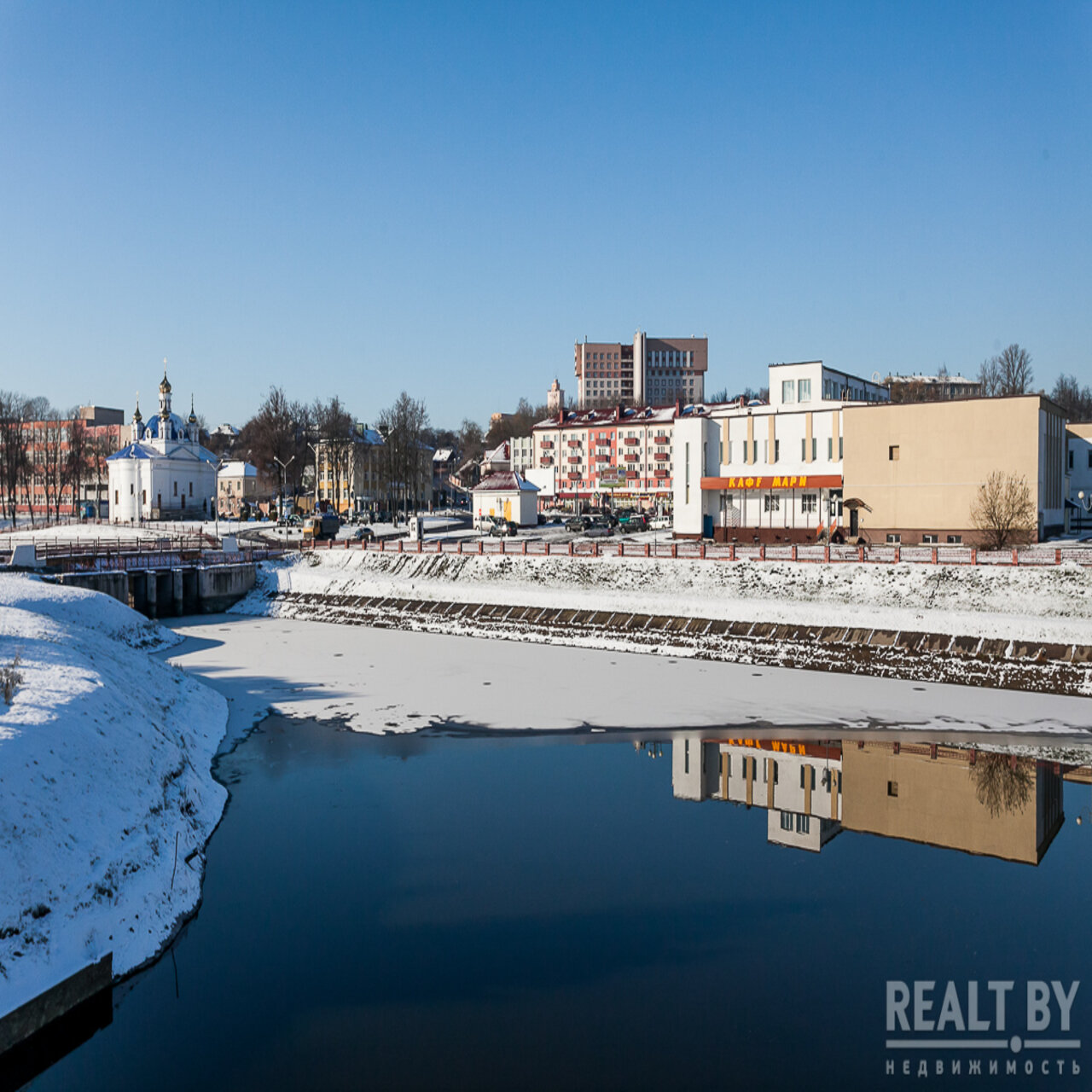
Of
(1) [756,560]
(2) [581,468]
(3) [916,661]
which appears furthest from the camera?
(2) [581,468]

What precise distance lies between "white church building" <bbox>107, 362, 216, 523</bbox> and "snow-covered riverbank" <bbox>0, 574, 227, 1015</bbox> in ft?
232

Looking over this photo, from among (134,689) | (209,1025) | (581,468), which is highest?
(581,468)

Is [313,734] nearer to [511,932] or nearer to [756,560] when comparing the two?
[511,932]

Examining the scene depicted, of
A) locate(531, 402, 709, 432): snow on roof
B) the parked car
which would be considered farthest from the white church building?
locate(531, 402, 709, 432): snow on roof

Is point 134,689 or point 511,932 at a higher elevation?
point 134,689

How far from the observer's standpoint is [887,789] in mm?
21031

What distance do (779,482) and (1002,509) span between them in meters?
12.9

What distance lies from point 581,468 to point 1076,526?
64.5 meters

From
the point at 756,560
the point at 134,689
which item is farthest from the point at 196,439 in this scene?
the point at 134,689

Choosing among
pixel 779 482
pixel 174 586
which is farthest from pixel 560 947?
pixel 174 586

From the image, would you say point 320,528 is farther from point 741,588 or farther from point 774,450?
point 741,588

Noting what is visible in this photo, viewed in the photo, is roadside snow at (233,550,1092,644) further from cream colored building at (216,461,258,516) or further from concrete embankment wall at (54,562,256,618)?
cream colored building at (216,461,258,516)

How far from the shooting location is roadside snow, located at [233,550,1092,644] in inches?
1400

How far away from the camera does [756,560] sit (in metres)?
44.5
